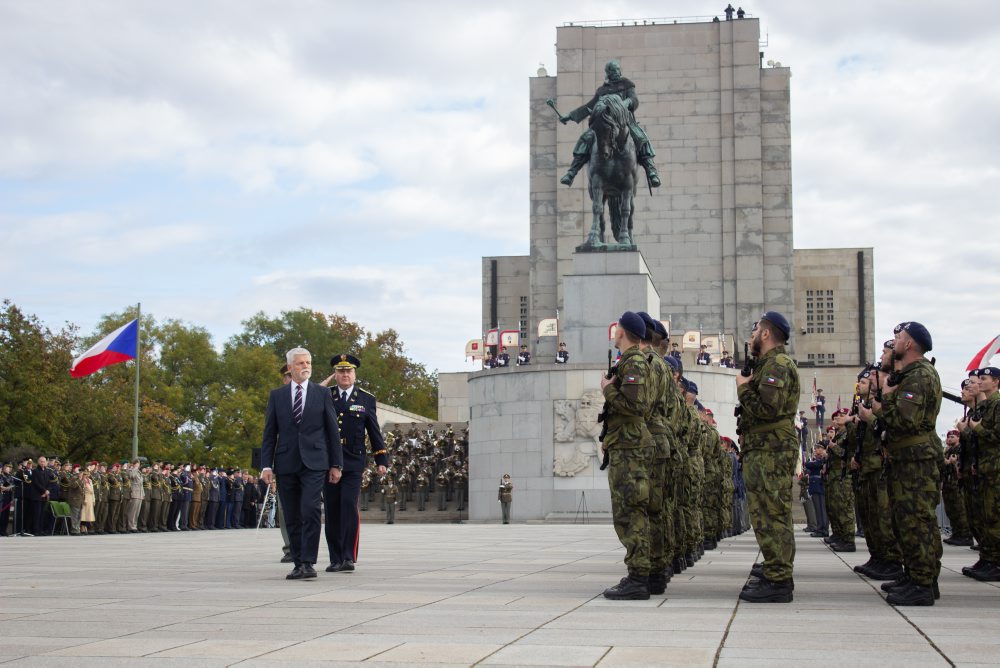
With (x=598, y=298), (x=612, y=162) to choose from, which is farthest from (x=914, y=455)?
(x=598, y=298)

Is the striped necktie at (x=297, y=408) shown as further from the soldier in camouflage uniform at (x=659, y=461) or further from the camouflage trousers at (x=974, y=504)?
the camouflage trousers at (x=974, y=504)

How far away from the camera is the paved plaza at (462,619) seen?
20.0 ft

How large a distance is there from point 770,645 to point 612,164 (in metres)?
27.5

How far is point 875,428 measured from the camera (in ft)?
31.1

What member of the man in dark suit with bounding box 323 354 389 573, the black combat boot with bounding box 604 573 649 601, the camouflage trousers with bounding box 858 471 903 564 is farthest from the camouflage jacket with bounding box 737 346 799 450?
the man in dark suit with bounding box 323 354 389 573

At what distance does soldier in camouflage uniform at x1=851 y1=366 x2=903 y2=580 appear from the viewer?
10.6 metres

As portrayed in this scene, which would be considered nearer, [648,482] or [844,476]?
[648,482]

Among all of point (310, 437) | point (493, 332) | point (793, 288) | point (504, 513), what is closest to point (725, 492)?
point (310, 437)

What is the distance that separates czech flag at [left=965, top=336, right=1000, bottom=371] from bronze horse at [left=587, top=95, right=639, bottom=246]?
13.0 m

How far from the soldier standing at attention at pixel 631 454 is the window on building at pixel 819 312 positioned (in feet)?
188

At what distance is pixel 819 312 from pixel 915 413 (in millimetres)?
57565

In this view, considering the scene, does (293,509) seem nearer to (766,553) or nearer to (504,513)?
(766,553)

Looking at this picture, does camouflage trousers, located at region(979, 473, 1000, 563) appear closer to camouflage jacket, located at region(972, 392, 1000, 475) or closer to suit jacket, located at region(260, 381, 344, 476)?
camouflage jacket, located at region(972, 392, 1000, 475)

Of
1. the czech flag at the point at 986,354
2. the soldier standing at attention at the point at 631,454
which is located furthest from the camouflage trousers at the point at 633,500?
the czech flag at the point at 986,354
